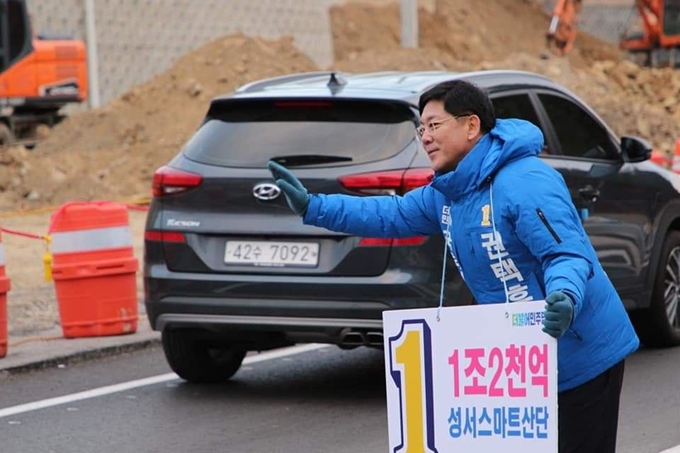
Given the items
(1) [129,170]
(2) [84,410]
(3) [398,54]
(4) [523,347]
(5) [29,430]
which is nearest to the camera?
(4) [523,347]

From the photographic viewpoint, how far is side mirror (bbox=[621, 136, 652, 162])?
9.42m

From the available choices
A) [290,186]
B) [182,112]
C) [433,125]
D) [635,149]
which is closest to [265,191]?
[635,149]

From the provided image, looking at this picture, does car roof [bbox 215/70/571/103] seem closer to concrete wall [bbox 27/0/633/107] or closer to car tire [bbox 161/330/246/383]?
car tire [bbox 161/330/246/383]

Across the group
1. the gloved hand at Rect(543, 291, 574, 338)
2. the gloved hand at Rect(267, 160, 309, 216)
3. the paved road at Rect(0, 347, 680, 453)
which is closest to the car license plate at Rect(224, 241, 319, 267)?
the paved road at Rect(0, 347, 680, 453)

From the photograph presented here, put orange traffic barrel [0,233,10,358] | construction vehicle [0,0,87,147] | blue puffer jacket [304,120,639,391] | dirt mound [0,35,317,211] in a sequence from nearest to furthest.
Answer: blue puffer jacket [304,120,639,391]
orange traffic barrel [0,233,10,358]
dirt mound [0,35,317,211]
construction vehicle [0,0,87,147]

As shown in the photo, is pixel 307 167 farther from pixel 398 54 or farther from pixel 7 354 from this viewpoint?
pixel 398 54

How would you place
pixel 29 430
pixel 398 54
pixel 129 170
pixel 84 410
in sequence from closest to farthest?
1. pixel 29 430
2. pixel 84 410
3. pixel 129 170
4. pixel 398 54

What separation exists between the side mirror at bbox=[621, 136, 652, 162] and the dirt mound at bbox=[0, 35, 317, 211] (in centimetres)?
1360

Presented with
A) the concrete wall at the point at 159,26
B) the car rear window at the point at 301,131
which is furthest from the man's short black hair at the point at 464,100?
the concrete wall at the point at 159,26

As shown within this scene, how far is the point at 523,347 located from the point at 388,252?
3.67 meters

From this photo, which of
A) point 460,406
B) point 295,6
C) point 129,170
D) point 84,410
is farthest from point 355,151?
point 295,6

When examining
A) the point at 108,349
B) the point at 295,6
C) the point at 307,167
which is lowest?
the point at 295,6

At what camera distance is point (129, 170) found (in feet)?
78.3

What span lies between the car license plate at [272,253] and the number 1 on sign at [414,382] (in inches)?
138
